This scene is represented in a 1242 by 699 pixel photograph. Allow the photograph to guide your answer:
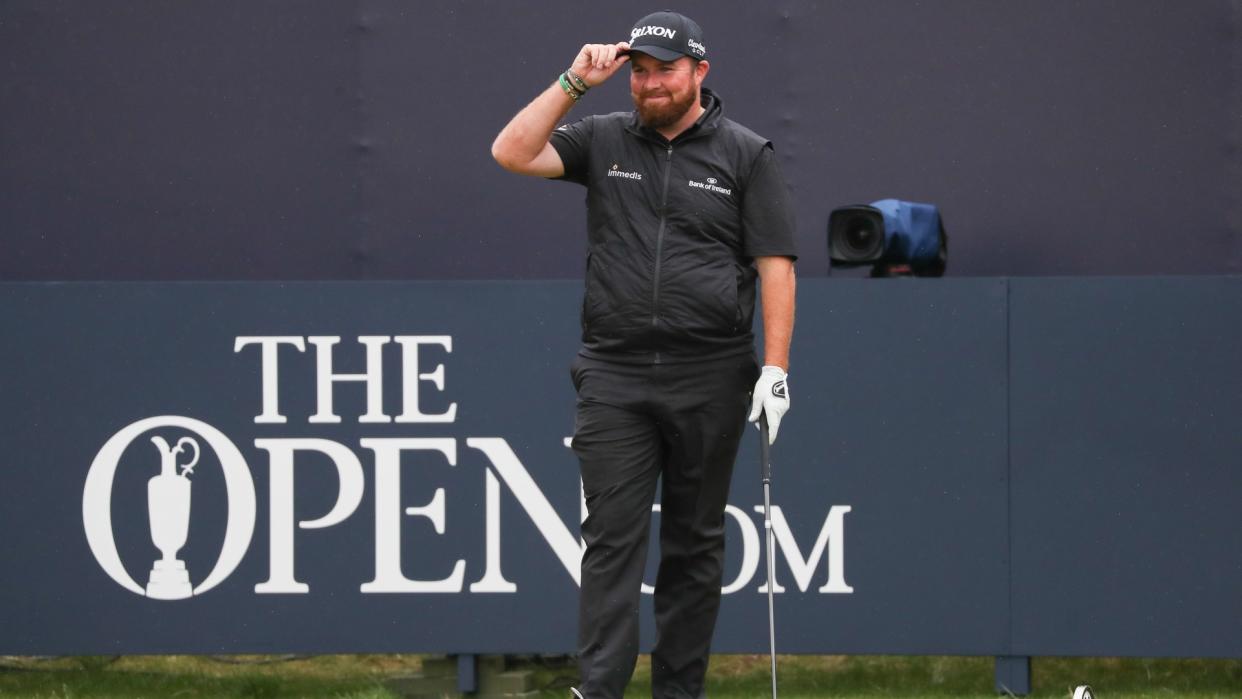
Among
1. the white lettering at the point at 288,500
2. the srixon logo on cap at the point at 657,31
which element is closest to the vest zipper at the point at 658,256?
the srixon logo on cap at the point at 657,31

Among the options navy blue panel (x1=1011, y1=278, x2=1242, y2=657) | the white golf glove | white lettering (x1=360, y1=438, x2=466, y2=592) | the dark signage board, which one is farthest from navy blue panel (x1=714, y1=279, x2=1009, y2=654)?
the white golf glove

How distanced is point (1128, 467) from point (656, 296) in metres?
2.19

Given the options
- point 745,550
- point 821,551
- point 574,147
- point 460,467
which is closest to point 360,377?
point 460,467

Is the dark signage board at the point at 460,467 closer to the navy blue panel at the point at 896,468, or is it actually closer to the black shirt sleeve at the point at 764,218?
the navy blue panel at the point at 896,468

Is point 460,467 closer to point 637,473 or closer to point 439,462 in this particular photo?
point 439,462

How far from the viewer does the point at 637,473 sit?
4898 millimetres

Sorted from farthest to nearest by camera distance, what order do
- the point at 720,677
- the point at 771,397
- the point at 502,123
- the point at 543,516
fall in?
the point at 502,123
the point at 720,677
the point at 543,516
the point at 771,397

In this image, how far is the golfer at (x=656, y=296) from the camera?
191 inches

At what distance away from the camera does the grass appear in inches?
257

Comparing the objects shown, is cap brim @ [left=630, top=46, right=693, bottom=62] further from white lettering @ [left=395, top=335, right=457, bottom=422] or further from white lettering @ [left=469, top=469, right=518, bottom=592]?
white lettering @ [left=469, top=469, right=518, bottom=592]

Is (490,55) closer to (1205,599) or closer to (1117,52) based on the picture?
(1117,52)

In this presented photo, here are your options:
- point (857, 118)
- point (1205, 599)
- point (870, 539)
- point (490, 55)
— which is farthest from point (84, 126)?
point (1205, 599)

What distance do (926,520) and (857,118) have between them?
7.26ft

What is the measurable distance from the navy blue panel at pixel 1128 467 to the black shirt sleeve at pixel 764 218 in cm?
153
